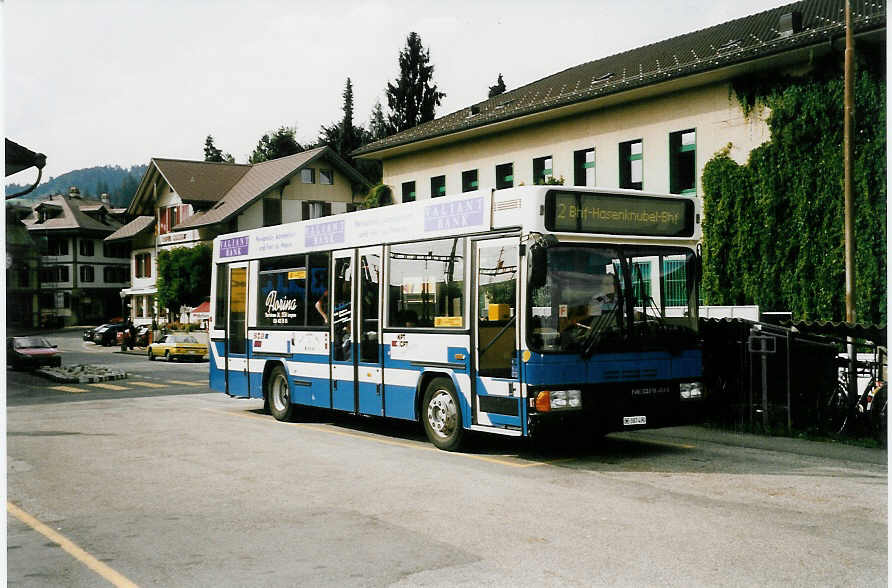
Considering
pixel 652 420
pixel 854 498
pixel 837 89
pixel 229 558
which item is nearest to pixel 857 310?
pixel 837 89

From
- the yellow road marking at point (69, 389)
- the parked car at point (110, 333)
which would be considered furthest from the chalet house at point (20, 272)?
the parked car at point (110, 333)

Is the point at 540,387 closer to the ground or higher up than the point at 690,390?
higher up

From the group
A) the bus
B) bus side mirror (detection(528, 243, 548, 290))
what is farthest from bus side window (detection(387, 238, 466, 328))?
bus side mirror (detection(528, 243, 548, 290))

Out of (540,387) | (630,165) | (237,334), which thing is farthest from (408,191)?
(540,387)

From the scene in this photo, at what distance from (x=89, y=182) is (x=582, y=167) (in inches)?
791

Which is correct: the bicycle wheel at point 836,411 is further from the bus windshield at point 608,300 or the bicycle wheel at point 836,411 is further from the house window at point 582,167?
the house window at point 582,167

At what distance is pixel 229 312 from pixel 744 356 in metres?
7.93

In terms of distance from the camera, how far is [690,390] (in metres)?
10.5

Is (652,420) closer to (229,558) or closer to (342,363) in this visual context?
(342,363)

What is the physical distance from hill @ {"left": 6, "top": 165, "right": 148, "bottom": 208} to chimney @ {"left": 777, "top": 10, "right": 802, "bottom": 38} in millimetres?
16760

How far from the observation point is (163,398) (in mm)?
19812

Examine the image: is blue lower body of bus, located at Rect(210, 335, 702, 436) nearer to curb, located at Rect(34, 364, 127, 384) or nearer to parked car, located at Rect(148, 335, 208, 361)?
curb, located at Rect(34, 364, 127, 384)

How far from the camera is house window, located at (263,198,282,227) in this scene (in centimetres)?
5512

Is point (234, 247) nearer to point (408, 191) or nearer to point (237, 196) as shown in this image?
point (408, 191)
